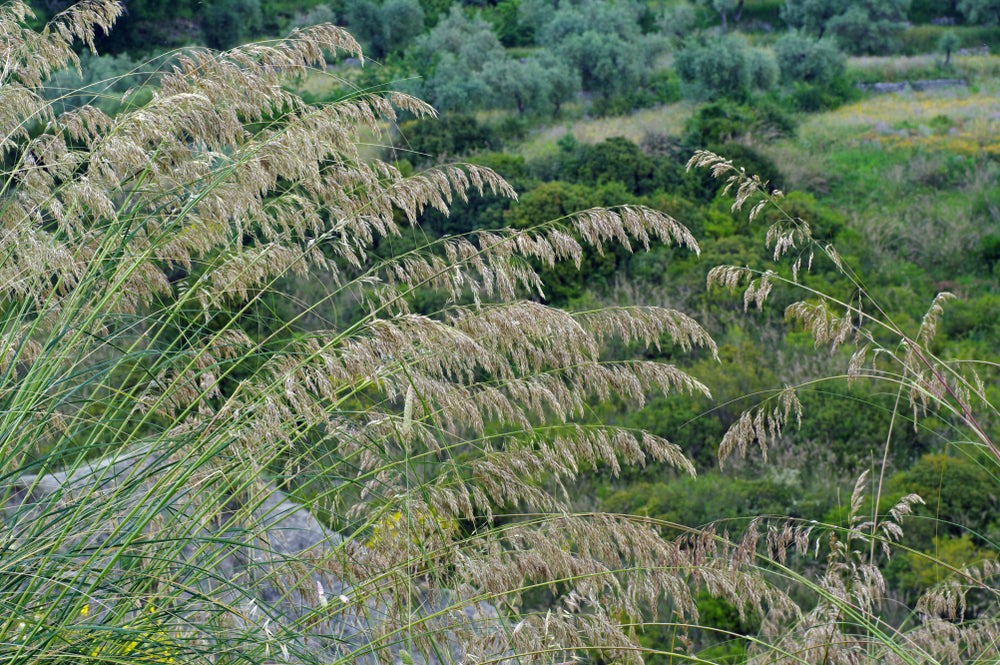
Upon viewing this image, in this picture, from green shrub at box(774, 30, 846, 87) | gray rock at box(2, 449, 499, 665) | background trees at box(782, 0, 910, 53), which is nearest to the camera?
gray rock at box(2, 449, 499, 665)

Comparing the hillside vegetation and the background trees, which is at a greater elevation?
the hillside vegetation

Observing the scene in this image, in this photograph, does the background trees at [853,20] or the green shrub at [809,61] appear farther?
the background trees at [853,20]

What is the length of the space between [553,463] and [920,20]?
3526cm

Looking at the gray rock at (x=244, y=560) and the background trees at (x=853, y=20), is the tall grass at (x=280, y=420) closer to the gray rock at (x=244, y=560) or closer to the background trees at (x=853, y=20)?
the gray rock at (x=244, y=560)

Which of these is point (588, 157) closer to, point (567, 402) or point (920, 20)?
point (567, 402)

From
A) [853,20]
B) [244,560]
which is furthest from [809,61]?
[244,560]

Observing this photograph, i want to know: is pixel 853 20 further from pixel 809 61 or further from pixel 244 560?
pixel 244 560

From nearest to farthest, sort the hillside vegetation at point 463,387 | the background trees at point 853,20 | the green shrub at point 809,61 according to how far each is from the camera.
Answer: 1. the hillside vegetation at point 463,387
2. the green shrub at point 809,61
3. the background trees at point 853,20

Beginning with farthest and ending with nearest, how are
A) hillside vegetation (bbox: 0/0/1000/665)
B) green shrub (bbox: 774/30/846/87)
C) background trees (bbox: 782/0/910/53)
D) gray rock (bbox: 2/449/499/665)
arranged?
1. background trees (bbox: 782/0/910/53)
2. green shrub (bbox: 774/30/846/87)
3. hillside vegetation (bbox: 0/0/1000/665)
4. gray rock (bbox: 2/449/499/665)

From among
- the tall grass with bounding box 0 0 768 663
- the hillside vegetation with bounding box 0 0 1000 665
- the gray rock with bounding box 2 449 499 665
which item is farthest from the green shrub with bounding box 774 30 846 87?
the gray rock with bounding box 2 449 499 665

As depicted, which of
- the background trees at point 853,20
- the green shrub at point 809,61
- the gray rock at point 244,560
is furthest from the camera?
the background trees at point 853,20

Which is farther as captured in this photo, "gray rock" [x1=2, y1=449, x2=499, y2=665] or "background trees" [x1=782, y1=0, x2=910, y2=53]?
"background trees" [x1=782, y1=0, x2=910, y2=53]

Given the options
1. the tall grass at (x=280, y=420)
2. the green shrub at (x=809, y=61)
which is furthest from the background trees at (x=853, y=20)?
the tall grass at (x=280, y=420)

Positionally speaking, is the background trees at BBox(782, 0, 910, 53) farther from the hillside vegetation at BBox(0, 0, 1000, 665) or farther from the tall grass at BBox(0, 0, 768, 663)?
the tall grass at BBox(0, 0, 768, 663)
